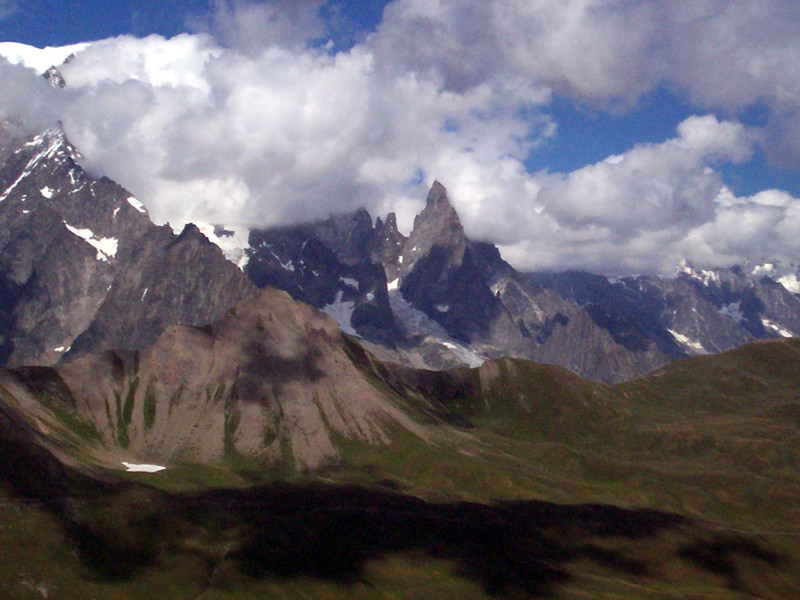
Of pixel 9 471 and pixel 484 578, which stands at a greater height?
pixel 9 471

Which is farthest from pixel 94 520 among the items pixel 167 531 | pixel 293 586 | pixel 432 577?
pixel 432 577

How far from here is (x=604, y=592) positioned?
199625mm

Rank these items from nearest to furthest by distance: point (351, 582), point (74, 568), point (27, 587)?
point (27, 587) < point (74, 568) < point (351, 582)

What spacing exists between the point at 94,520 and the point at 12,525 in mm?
17304

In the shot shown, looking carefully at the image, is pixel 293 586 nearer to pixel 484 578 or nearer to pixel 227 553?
pixel 227 553

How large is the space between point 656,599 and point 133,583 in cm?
10702

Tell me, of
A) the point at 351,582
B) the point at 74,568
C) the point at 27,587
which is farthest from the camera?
the point at 351,582

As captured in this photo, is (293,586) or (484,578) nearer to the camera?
(293,586)

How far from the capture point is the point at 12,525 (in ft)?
594

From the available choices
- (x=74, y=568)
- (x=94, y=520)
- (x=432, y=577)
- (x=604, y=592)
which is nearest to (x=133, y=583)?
(x=74, y=568)

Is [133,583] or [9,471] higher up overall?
[9,471]

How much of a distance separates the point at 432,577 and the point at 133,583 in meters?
60.9

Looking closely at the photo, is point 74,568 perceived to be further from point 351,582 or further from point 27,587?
point 351,582

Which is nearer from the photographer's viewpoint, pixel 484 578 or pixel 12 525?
pixel 12 525
